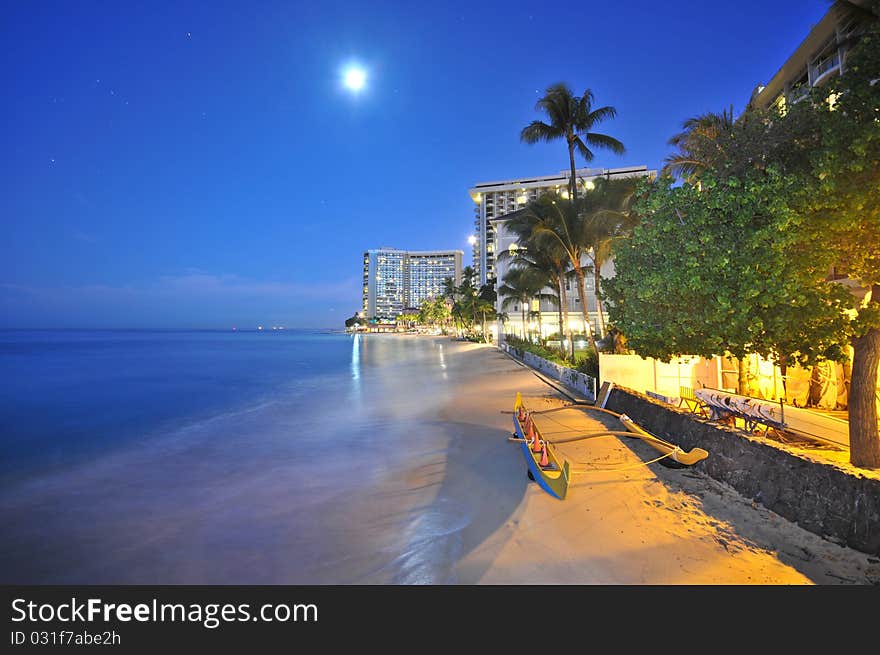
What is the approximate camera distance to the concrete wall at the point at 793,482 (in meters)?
4.67

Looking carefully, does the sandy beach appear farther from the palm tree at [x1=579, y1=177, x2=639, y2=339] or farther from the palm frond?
the palm frond

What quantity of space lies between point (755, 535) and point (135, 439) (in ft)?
55.9

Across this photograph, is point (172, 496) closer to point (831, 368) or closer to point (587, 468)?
point (587, 468)

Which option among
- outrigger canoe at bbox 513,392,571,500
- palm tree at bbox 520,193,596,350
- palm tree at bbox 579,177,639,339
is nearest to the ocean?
outrigger canoe at bbox 513,392,571,500

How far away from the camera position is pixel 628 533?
18.7ft

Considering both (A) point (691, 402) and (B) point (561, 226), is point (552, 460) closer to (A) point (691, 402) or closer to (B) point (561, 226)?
(A) point (691, 402)

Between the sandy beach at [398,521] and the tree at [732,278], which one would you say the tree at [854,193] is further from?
the sandy beach at [398,521]

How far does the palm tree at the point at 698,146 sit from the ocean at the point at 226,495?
7.03 meters

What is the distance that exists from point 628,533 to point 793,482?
7.77ft

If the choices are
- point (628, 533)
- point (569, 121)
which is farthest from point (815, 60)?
point (628, 533)

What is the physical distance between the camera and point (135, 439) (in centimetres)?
1406
